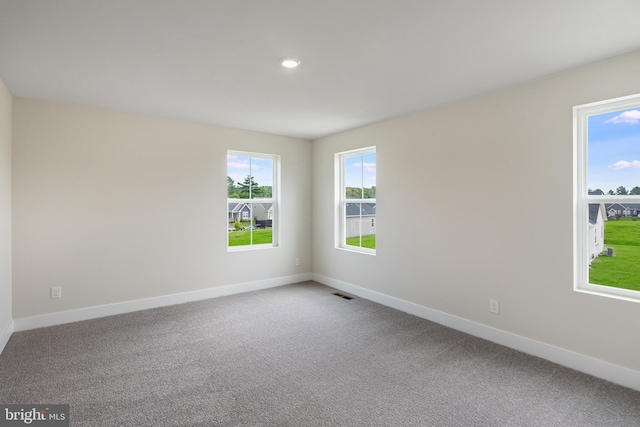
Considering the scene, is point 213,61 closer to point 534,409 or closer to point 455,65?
point 455,65

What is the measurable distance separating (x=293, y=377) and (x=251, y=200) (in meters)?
3.03

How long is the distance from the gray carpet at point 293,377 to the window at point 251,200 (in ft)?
5.10

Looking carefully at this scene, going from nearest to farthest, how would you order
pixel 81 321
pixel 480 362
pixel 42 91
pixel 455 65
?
pixel 455 65 < pixel 480 362 < pixel 42 91 < pixel 81 321

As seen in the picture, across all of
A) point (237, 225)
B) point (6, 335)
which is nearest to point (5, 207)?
point (6, 335)

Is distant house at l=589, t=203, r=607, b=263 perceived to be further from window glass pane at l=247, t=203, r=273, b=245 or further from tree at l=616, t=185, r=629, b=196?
window glass pane at l=247, t=203, r=273, b=245

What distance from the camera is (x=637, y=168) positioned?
8.11 feet

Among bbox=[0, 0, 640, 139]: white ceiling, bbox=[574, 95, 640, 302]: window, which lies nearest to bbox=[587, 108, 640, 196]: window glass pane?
bbox=[574, 95, 640, 302]: window

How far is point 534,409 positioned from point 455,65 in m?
2.48

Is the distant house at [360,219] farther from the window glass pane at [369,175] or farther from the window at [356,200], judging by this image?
the window glass pane at [369,175]

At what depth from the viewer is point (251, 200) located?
502 centimetres

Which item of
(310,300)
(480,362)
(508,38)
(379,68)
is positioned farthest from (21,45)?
(480,362)

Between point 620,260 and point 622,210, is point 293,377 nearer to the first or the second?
point 620,260

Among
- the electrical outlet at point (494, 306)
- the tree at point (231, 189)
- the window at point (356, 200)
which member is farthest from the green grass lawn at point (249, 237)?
the electrical outlet at point (494, 306)

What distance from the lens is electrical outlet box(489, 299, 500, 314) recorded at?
3.13 meters
